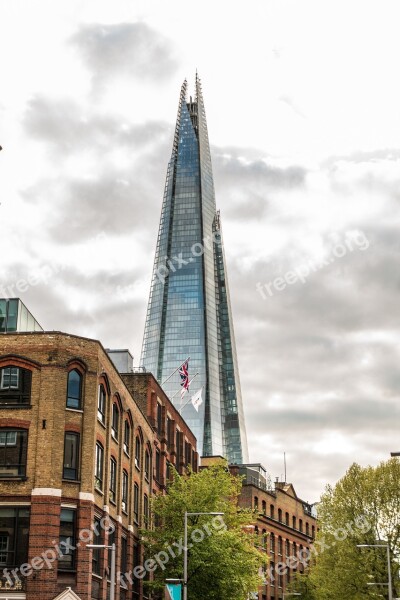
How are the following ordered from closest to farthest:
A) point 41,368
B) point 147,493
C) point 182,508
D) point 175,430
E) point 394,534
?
point 41,368 < point 182,508 < point 147,493 < point 394,534 < point 175,430

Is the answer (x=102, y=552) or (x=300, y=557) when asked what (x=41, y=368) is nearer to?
(x=102, y=552)

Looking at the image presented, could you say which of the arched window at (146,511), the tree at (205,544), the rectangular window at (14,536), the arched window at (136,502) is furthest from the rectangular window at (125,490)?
the rectangular window at (14,536)

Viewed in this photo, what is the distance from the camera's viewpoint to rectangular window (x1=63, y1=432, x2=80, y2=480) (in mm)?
48344

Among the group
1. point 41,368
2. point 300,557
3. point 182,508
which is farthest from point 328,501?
point 300,557

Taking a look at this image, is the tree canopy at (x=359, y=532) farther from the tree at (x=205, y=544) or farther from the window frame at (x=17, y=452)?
the window frame at (x=17, y=452)

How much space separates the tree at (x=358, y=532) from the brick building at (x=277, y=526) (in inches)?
1161

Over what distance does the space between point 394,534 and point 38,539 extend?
36797 millimetres

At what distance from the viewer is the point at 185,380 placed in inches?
3593

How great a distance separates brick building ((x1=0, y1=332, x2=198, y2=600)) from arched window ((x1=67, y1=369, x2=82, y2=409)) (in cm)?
6

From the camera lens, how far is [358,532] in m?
73.0

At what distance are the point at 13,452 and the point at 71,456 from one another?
315cm

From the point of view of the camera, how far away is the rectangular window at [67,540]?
1848 inches

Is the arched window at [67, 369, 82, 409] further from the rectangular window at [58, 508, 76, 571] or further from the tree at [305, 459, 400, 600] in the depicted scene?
the tree at [305, 459, 400, 600]

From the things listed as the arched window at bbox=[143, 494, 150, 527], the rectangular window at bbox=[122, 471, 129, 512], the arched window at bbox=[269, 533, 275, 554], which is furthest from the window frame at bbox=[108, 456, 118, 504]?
the arched window at bbox=[269, 533, 275, 554]
